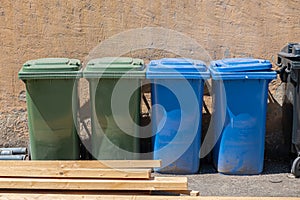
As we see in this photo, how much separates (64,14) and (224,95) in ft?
7.01

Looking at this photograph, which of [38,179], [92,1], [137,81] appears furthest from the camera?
[92,1]

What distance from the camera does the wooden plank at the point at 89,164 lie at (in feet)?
17.3

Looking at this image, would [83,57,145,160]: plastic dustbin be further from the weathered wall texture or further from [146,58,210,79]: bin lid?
the weathered wall texture

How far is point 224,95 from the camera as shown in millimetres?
5680

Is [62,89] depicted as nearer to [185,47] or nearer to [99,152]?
[99,152]

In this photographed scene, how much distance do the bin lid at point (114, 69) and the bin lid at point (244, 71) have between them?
81 cm

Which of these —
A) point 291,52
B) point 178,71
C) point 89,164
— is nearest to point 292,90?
point 291,52

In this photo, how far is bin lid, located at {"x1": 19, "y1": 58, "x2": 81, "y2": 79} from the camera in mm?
5590

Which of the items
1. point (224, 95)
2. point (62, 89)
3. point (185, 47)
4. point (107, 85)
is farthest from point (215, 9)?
point (62, 89)

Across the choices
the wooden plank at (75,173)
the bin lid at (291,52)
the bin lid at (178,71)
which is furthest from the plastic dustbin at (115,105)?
the bin lid at (291,52)

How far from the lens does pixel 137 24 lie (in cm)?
636

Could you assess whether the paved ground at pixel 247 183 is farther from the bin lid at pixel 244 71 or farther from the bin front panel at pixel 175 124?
the bin lid at pixel 244 71

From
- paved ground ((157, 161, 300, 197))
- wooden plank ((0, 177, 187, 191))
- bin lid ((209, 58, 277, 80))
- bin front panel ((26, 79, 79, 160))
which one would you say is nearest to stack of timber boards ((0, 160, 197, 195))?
wooden plank ((0, 177, 187, 191))

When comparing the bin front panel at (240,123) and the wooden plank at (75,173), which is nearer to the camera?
the wooden plank at (75,173)
